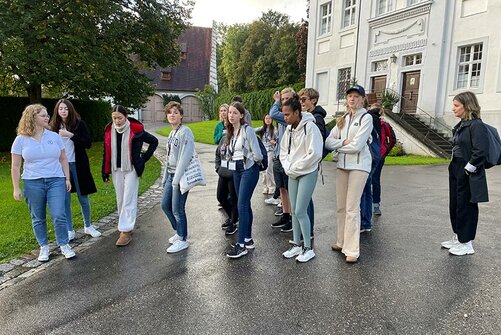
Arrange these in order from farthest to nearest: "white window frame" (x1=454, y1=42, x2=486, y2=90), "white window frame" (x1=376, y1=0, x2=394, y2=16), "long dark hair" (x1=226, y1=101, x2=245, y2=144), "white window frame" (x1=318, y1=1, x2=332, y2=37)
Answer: "white window frame" (x1=318, y1=1, x2=332, y2=37) < "white window frame" (x1=376, y1=0, x2=394, y2=16) < "white window frame" (x1=454, y1=42, x2=486, y2=90) < "long dark hair" (x1=226, y1=101, x2=245, y2=144)

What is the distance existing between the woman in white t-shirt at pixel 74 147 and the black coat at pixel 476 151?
5020mm

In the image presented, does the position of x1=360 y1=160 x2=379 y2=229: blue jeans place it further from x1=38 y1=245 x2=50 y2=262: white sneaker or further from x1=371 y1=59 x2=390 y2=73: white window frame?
x1=371 y1=59 x2=390 y2=73: white window frame

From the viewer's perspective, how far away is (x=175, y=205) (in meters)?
4.79

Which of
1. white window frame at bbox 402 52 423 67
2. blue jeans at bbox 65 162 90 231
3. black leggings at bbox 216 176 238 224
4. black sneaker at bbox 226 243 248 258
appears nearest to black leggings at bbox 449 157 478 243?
black sneaker at bbox 226 243 248 258

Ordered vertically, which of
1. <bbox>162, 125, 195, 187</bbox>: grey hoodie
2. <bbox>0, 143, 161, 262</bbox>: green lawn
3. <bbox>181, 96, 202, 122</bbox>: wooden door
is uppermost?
<bbox>181, 96, 202, 122</bbox>: wooden door

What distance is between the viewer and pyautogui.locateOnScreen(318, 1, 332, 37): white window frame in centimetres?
2422

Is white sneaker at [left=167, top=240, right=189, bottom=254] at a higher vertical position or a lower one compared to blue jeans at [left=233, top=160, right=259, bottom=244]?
lower

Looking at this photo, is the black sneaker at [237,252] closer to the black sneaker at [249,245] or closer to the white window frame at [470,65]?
the black sneaker at [249,245]

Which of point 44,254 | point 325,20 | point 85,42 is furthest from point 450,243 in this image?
point 325,20

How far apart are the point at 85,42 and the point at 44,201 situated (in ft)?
32.2

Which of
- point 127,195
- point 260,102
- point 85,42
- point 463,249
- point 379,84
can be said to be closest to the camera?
point 463,249

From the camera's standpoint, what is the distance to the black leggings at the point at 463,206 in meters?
4.56

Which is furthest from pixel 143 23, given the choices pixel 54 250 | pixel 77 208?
pixel 54 250

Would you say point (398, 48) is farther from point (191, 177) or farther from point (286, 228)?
point (191, 177)
